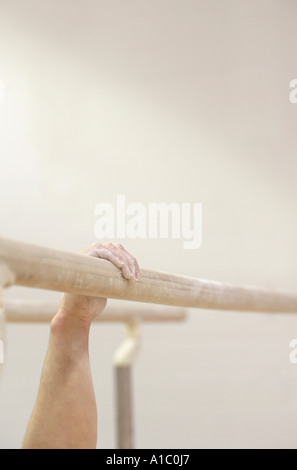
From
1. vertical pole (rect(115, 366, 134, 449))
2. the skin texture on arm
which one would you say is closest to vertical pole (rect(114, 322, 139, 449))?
vertical pole (rect(115, 366, 134, 449))

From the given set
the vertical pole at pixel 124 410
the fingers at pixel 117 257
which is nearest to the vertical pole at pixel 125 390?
the vertical pole at pixel 124 410

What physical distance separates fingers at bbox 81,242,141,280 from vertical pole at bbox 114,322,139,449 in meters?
1.02

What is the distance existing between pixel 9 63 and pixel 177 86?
3.22 feet

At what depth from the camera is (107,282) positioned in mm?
863

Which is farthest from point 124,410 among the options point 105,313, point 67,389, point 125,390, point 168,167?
point 168,167

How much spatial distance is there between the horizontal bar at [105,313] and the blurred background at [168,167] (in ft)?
4.20

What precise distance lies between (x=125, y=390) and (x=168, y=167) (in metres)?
1.84

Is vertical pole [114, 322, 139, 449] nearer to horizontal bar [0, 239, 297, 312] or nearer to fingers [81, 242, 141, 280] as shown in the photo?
horizontal bar [0, 239, 297, 312]

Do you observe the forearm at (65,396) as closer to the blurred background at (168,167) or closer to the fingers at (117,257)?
the fingers at (117,257)

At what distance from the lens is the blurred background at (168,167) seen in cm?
333

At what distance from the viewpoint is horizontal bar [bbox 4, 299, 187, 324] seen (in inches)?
65.2

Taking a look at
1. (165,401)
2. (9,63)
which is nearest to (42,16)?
(9,63)

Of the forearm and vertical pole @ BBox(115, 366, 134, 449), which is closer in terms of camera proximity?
the forearm
